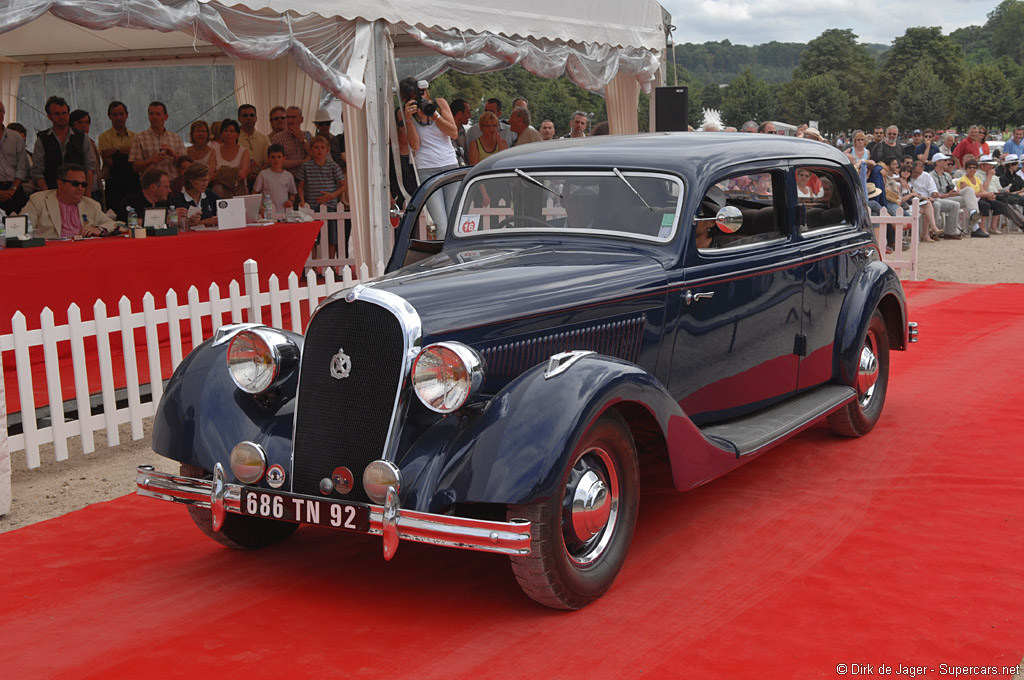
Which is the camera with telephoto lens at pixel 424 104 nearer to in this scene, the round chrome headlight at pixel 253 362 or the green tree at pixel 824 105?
the round chrome headlight at pixel 253 362

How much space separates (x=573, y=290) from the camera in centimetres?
411

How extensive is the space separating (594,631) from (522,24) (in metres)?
8.18

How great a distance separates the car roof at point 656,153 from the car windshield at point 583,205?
57 mm

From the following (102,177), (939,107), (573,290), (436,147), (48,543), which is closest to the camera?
(573,290)

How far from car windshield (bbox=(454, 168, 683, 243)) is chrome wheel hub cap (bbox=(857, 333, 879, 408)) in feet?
6.12

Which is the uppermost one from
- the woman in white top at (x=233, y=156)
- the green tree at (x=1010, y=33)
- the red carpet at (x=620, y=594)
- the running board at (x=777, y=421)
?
the green tree at (x=1010, y=33)

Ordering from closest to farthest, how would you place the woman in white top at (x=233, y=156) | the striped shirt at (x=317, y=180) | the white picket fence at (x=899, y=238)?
the woman in white top at (x=233, y=156)
the striped shirt at (x=317, y=180)
the white picket fence at (x=899, y=238)

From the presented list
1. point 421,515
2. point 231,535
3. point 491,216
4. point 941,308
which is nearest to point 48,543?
point 231,535

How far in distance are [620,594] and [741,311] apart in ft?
5.55

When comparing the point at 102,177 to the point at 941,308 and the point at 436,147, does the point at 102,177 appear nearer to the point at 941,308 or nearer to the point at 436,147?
the point at 436,147

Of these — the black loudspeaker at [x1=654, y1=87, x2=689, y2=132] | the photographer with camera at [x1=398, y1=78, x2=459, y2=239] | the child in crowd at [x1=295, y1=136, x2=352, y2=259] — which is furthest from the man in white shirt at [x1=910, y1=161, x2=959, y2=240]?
the child in crowd at [x1=295, y1=136, x2=352, y2=259]

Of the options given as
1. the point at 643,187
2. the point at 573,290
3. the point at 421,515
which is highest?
the point at 643,187

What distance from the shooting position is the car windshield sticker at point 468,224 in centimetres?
510

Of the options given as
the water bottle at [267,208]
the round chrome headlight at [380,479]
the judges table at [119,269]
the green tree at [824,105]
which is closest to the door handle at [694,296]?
the round chrome headlight at [380,479]
